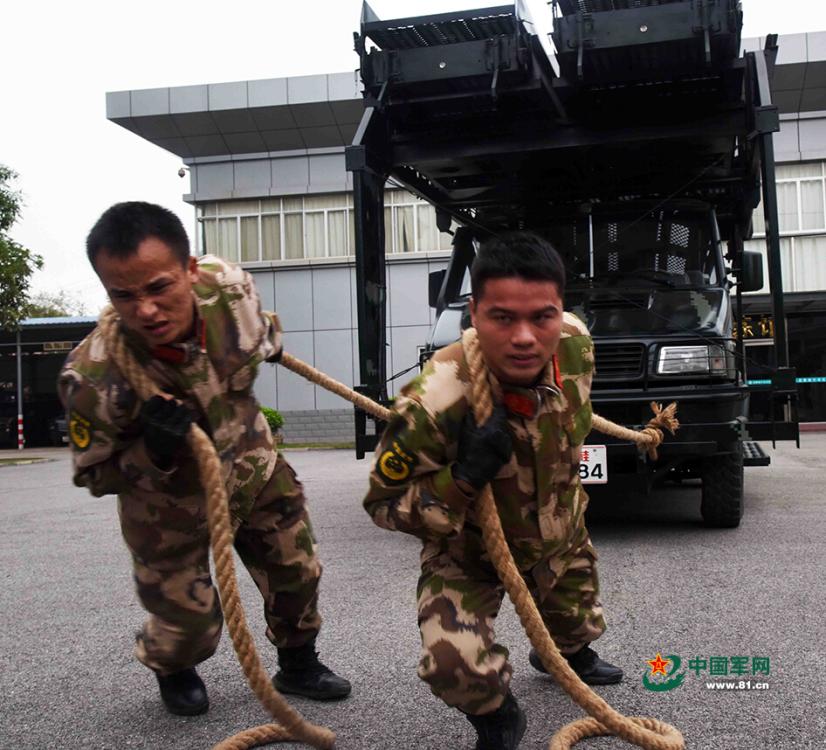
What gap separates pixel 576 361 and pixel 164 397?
120 centimetres

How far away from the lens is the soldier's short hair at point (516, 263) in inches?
96.4

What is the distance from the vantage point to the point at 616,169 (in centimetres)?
688

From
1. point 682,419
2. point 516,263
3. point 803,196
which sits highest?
point 803,196

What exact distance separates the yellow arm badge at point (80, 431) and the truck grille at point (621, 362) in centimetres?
375

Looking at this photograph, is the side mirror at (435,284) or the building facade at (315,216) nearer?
the side mirror at (435,284)

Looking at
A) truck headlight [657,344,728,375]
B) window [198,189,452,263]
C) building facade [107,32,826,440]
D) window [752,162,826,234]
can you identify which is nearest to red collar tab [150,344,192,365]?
truck headlight [657,344,728,375]

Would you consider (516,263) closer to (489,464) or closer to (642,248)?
(489,464)

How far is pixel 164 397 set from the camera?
8.76ft

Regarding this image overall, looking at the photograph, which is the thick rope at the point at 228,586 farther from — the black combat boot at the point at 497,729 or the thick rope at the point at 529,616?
the thick rope at the point at 529,616

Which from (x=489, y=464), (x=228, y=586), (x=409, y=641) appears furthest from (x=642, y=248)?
(x=228, y=586)

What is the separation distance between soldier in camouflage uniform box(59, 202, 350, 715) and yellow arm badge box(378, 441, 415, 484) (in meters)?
0.57
